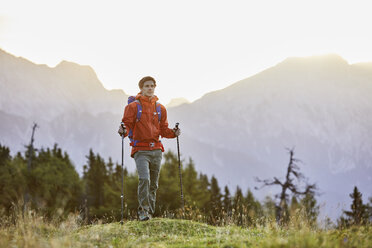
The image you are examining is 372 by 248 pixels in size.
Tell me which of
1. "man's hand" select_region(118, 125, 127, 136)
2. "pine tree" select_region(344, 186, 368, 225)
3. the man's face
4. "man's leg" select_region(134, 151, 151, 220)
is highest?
the man's face

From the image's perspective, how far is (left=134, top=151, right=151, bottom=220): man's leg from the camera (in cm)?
784

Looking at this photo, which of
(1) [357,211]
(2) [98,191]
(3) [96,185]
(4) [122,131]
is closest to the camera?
(4) [122,131]

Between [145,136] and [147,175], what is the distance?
3.18 ft

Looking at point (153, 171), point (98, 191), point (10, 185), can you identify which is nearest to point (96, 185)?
point (98, 191)

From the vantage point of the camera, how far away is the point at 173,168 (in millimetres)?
31562

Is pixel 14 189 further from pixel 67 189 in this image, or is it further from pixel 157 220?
pixel 157 220

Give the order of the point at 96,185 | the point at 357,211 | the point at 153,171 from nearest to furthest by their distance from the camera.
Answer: the point at 153,171
the point at 357,211
the point at 96,185

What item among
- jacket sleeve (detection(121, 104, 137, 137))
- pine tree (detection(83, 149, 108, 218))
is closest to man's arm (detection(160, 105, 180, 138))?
jacket sleeve (detection(121, 104, 137, 137))

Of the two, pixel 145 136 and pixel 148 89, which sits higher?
pixel 148 89

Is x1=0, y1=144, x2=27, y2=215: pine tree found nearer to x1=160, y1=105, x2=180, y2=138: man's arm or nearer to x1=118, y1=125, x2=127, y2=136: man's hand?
x1=160, y1=105, x2=180, y2=138: man's arm

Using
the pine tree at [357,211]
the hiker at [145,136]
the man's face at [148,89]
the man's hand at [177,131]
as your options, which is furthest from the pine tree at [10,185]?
the pine tree at [357,211]

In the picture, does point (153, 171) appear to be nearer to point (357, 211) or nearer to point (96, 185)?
point (357, 211)

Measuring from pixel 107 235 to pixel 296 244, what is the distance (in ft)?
12.4

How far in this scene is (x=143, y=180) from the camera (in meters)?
7.84
